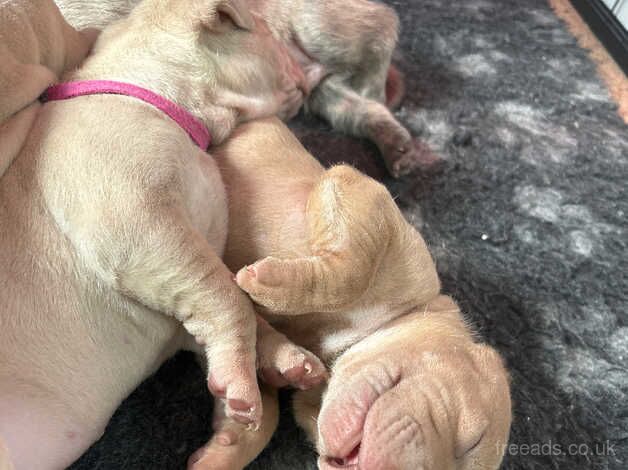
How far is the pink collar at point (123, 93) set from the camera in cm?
108

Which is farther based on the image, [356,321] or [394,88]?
[394,88]

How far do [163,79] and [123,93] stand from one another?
0.10m

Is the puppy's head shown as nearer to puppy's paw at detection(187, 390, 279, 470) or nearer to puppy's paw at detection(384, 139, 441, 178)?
puppy's paw at detection(384, 139, 441, 178)

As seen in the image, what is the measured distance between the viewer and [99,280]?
936 mm

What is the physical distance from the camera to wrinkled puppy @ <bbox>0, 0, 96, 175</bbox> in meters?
0.99

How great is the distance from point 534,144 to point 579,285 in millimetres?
541

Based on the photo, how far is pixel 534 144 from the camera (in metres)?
1.86

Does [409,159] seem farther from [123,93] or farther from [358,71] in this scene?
[123,93]

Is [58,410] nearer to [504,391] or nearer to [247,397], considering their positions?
[247,397]

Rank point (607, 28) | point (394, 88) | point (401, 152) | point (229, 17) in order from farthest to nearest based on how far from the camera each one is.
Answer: point (607, 28)
point (394, 88)
point (401, 152)
point (229, 17)

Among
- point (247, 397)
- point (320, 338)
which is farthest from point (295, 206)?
point (247, 397)

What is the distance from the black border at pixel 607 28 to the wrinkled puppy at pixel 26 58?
192 centimetres

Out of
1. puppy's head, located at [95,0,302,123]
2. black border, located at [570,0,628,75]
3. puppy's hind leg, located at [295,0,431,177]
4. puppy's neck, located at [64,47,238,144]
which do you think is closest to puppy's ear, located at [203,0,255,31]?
puppy's head, located at [95,0,302,123]

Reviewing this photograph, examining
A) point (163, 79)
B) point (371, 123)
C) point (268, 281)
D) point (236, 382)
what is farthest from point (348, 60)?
point (236, 382)
